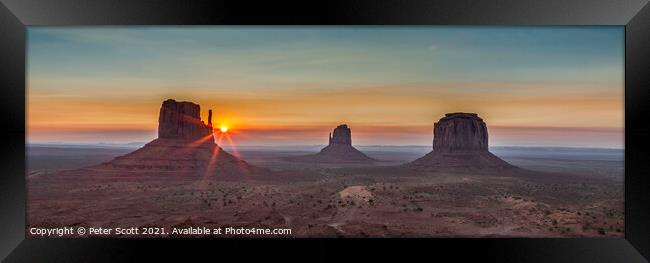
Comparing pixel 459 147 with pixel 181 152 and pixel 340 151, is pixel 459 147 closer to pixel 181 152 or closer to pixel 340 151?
pixel 340 151

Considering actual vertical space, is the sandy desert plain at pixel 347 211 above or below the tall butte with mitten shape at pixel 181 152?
below

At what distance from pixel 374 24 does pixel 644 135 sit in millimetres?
5705

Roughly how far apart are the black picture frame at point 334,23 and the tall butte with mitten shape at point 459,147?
46344 millimetres

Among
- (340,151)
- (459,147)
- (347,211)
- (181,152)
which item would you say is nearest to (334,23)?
(347,211)

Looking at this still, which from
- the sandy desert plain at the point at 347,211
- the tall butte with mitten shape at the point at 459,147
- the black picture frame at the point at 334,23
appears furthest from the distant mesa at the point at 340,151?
the black picture frame at the point at 334,23

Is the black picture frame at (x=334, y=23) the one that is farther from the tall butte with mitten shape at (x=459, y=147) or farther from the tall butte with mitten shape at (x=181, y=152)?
the tall butte with mitten shape at (x=459, y=147)

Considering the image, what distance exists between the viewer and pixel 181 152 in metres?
46.5

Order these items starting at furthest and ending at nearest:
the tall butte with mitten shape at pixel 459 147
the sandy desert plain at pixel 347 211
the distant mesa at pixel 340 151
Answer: the distant mesa at pixel 340 151 < the tall butte with mitten shape at pixel 459 147 < the sandy desert plain at pixel 347 211

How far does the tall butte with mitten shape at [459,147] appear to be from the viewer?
55744 millimetres

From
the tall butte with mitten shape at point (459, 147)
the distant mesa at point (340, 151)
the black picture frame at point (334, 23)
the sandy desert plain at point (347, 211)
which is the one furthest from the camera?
the distant mesa at point (340, 151)

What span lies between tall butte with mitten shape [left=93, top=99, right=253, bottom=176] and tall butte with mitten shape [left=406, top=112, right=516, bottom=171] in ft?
81.0

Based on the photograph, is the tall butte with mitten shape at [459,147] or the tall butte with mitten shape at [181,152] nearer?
the tall butte with mitten shape at [181,152]

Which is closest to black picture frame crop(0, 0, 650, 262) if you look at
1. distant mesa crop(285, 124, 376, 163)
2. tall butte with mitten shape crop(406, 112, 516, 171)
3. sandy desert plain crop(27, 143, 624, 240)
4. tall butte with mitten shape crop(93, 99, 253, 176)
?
sandy desert plain crop(27, 143, 624, 240)

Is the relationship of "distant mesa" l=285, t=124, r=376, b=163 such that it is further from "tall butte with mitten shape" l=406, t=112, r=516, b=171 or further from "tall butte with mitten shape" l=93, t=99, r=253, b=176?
"tall butte with mitten shape" l=93, t=99, r=253, b=176
